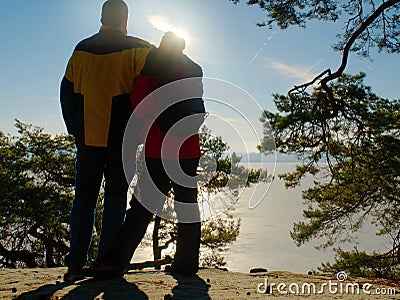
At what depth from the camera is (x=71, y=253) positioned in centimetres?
211

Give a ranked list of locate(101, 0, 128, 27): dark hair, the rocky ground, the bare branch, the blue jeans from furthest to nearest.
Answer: the bare branch → locate(101, 0, 128, 27): dark hair → the blue jeans → the rocky ground

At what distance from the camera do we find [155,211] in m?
2.08

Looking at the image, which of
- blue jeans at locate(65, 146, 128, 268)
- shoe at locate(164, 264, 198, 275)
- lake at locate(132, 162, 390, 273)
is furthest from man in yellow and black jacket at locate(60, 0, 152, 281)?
lake at locate(132, 162, 390, 273)

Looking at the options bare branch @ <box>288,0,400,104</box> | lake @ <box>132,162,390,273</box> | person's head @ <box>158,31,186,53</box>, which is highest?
bare branch @ <box>288,0,400,104</box>

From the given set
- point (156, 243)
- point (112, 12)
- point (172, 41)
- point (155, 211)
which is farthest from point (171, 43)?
point (156, 243)

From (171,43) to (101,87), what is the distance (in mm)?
410

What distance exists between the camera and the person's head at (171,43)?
2.09 meters

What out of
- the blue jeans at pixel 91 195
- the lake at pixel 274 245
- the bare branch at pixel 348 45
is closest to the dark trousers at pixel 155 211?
the blue jeans at pixel 91 195

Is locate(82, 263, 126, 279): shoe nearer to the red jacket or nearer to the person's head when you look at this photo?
the red jacket

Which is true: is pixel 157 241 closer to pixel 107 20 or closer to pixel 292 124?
pixel 292 124

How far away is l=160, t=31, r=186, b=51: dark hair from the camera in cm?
209

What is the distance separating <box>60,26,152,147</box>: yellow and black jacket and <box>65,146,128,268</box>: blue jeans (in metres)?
0.07

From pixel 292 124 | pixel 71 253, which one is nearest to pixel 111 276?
pixel 71 253

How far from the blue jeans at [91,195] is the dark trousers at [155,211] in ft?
0.36
